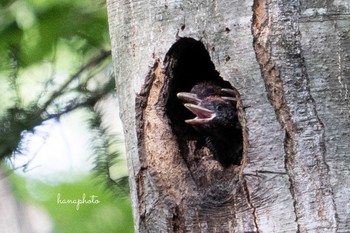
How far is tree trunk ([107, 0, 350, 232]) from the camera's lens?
5.62 ft

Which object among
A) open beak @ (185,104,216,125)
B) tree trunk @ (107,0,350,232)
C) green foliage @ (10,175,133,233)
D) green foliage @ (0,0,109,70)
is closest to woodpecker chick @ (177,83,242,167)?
open beak @ (185,104,216,125)

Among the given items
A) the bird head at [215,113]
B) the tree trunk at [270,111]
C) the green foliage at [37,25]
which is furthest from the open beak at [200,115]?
the green foliage at [37,25]

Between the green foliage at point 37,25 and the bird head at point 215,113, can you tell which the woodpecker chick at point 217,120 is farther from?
the green foliage at point 37,25

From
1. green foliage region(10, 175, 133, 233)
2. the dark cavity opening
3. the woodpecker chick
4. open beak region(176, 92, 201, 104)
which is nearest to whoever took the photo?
the dark cavity opening

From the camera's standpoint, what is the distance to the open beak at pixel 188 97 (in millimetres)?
2037

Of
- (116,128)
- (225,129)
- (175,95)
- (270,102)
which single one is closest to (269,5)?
(270,102)

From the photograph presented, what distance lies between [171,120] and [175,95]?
61 millimetres

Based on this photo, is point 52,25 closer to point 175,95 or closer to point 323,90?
point 175,95

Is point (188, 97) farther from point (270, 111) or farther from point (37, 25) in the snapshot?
point (37, 25)

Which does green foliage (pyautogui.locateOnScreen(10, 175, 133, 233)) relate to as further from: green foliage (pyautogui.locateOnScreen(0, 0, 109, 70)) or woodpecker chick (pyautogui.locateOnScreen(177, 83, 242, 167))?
woodpecker chick (pyautogui.locateOnScreen(177, 83, 242, 167))

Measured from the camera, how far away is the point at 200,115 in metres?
2.22

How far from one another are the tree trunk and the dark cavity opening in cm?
2

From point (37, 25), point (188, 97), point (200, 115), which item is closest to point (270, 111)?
point (188, 97)

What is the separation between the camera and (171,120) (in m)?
2.02
